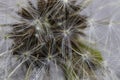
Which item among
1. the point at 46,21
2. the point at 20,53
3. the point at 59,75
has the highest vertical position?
the point at 46,21

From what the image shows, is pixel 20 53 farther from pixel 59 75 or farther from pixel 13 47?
pixel 59 75

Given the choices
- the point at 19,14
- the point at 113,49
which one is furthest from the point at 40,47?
the point at 113,49

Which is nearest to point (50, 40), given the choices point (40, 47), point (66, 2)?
point (40, 47)

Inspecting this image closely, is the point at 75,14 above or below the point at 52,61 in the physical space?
above

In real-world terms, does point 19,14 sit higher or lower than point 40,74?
higher

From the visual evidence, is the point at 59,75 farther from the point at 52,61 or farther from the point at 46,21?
the point at 46,21
